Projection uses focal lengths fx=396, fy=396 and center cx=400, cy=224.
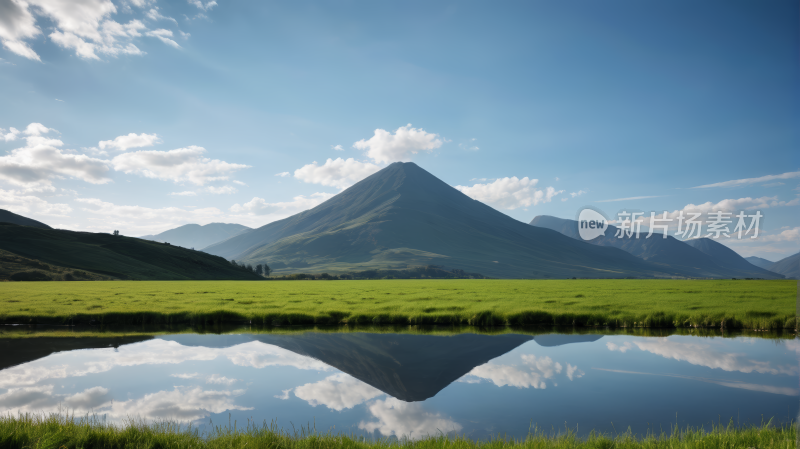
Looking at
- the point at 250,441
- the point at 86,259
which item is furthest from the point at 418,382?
the point at 86,259

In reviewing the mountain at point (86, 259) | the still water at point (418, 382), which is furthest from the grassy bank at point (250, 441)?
the mountain at point (86, 259)

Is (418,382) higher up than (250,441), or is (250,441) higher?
(250,441)

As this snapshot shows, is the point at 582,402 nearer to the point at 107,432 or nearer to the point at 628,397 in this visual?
the point at 628,397

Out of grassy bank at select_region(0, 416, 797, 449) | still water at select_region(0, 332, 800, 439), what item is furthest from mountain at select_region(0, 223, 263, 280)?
grassy bank at select_region(0, 416, 797, 449)

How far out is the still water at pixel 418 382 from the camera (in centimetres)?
1328

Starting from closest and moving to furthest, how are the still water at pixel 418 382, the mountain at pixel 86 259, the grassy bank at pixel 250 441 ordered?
the grassy bank at pixel 250 441 → the still water at pixel 418 382 → the mountain at pixel 86 259

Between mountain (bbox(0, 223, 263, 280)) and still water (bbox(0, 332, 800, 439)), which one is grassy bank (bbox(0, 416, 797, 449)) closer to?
still water (bbox(0, 332, 800, 439))

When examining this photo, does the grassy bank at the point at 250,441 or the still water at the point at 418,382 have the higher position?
the grassy bank at the point at 250,441

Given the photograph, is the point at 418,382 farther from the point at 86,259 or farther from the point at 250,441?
the point at 86,259

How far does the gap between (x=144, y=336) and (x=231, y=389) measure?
16703 millimetres

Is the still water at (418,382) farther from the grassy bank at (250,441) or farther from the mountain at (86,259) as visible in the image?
the mountain at (86,259)

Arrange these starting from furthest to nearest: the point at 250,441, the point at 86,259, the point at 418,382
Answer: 1. the point at 86,259
2. the point at 418,382
3. the point at 250,441

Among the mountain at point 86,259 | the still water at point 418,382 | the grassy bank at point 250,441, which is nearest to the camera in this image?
the grassy bank at point 250,441

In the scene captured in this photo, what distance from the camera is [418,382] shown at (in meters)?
17.3
